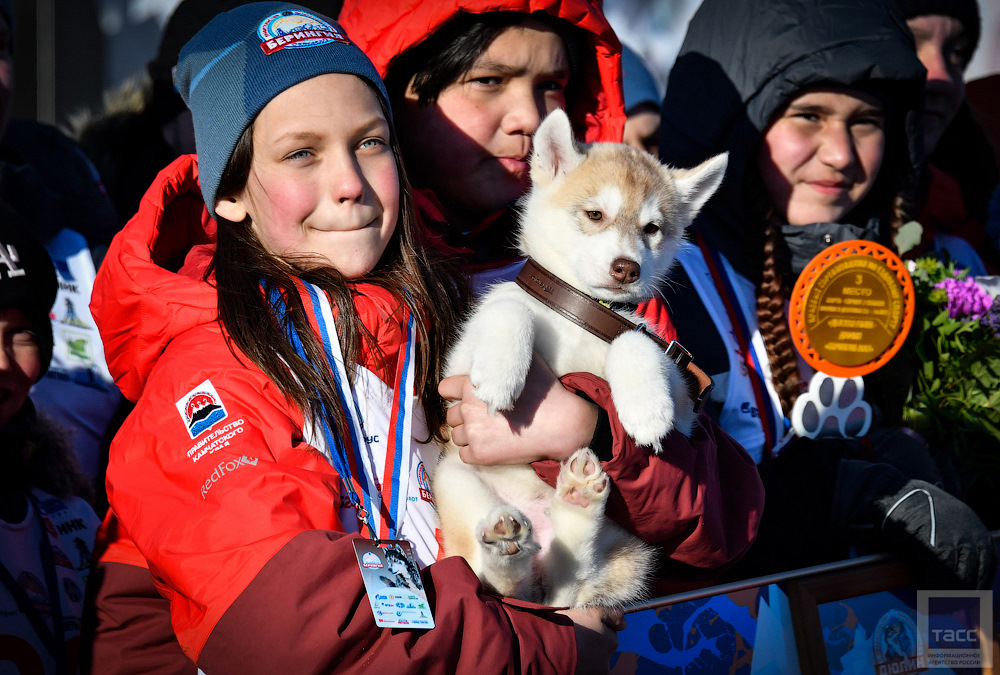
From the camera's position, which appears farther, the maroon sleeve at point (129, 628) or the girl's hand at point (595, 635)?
the maroon sleeve at point (129, 628)

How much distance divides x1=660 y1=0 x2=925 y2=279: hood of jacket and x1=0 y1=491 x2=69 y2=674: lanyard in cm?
256

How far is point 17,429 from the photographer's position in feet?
7.38

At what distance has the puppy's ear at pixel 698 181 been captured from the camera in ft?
8.24

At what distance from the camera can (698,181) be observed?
2.54m

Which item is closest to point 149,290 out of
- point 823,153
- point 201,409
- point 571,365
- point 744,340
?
point 201,409

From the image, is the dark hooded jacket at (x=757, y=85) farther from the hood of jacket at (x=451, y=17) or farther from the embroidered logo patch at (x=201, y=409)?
the embroidered logo patch at (x=201, y=409)

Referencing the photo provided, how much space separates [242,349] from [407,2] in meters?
1.37

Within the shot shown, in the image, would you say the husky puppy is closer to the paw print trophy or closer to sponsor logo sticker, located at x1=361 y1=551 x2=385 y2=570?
sponsor logo sticker, located at x1=361 y1=551 x2=385 y2=570

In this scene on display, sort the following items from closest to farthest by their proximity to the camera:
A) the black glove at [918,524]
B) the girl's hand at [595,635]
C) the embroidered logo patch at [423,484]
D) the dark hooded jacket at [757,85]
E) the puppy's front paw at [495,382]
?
1. the girl's hand at [595,635]
2. the puppy's front paw at [495,382]
3. the embroidered logo patch at [423,484]
4. the black glove at [918,524]
5. the dark hooded jacket at [757,85]

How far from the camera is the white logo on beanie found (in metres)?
2.18

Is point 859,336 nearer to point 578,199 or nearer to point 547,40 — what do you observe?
point 578,199

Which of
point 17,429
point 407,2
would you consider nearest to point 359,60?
point 407,2

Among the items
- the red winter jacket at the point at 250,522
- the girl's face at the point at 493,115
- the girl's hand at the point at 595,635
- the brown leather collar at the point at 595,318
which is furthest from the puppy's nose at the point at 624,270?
the girl's hand at the point at 595,635

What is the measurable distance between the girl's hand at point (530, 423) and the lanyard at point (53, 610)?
4.12ft
